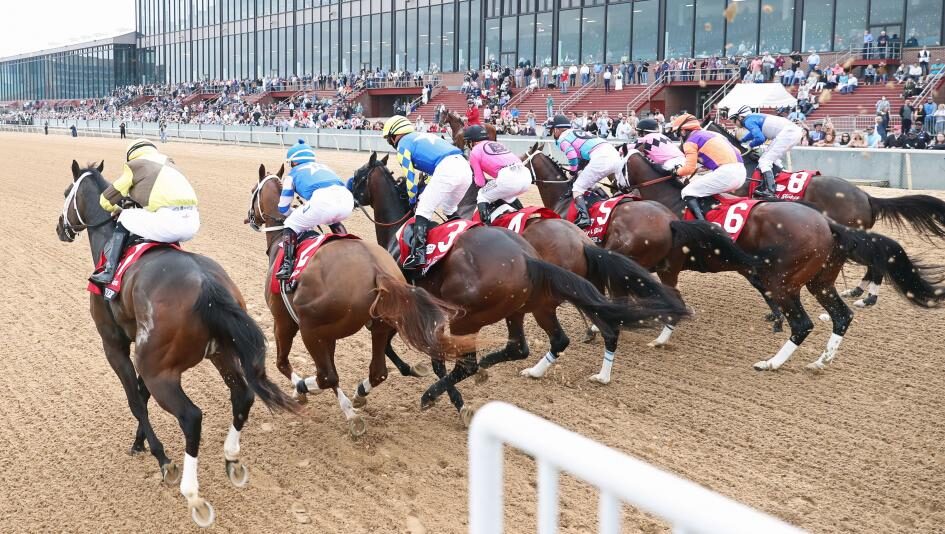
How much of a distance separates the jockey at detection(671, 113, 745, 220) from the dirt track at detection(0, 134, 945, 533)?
126 cm

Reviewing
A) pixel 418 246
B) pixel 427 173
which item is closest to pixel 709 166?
pixel 427 173

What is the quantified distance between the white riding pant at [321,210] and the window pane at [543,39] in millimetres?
31721

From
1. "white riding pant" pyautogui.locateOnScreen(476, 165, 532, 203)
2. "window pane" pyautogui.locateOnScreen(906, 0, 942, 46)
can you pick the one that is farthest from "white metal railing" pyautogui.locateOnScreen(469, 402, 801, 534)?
"window pane" pyautogui.locateOnScreen(906, 0, 942, 46)

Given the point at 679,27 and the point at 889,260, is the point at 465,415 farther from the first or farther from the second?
the point at 679,27

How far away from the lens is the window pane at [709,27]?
94.9ft

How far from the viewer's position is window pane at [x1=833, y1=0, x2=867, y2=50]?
2527 cm

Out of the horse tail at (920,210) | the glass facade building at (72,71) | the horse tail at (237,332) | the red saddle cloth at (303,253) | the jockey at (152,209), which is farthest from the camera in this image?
the glass facade building at (72,71)

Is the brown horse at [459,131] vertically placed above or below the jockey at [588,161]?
above

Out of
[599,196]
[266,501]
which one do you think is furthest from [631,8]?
[266,501]

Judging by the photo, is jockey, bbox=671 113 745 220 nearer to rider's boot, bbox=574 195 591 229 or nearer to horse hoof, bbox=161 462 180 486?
rider's boot, bbox=574 195 591 229

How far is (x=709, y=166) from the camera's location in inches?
313

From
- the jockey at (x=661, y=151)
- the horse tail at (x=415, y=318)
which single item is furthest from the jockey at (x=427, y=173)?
the jockey at (x=661, y=151)

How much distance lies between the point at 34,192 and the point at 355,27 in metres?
31.2

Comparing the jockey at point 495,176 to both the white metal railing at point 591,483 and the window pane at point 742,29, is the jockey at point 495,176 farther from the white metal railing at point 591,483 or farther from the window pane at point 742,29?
the window pane at point 742,29
